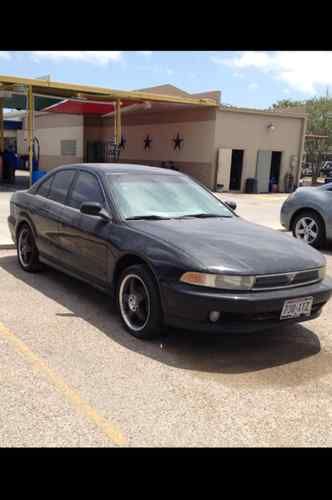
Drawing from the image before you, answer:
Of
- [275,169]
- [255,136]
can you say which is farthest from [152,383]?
[275,169]

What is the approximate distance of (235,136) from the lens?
21734 mm

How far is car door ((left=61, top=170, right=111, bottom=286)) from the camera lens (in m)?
4.72

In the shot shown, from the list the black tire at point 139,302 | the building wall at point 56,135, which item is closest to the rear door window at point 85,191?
the black tire at point 139,302

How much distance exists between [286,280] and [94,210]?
191 cm

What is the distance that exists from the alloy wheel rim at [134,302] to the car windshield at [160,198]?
0.67 meters

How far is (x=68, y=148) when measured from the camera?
1209 inches

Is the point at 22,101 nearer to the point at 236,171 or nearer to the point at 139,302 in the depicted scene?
the point at 236,171

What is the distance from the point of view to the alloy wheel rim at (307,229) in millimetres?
8932

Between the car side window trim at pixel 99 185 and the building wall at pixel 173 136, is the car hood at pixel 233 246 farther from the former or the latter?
the building wall at pixel 173 136

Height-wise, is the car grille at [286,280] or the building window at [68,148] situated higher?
the building window at [68,148]

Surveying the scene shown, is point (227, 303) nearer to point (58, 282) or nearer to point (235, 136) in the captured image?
point (58, 282)

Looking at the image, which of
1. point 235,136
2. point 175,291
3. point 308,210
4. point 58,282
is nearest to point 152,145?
point 235,136

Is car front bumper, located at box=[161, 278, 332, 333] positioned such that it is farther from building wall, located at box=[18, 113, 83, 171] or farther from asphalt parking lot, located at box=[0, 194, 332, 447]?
building wall, located at box=[18, 113, 83, 171]
